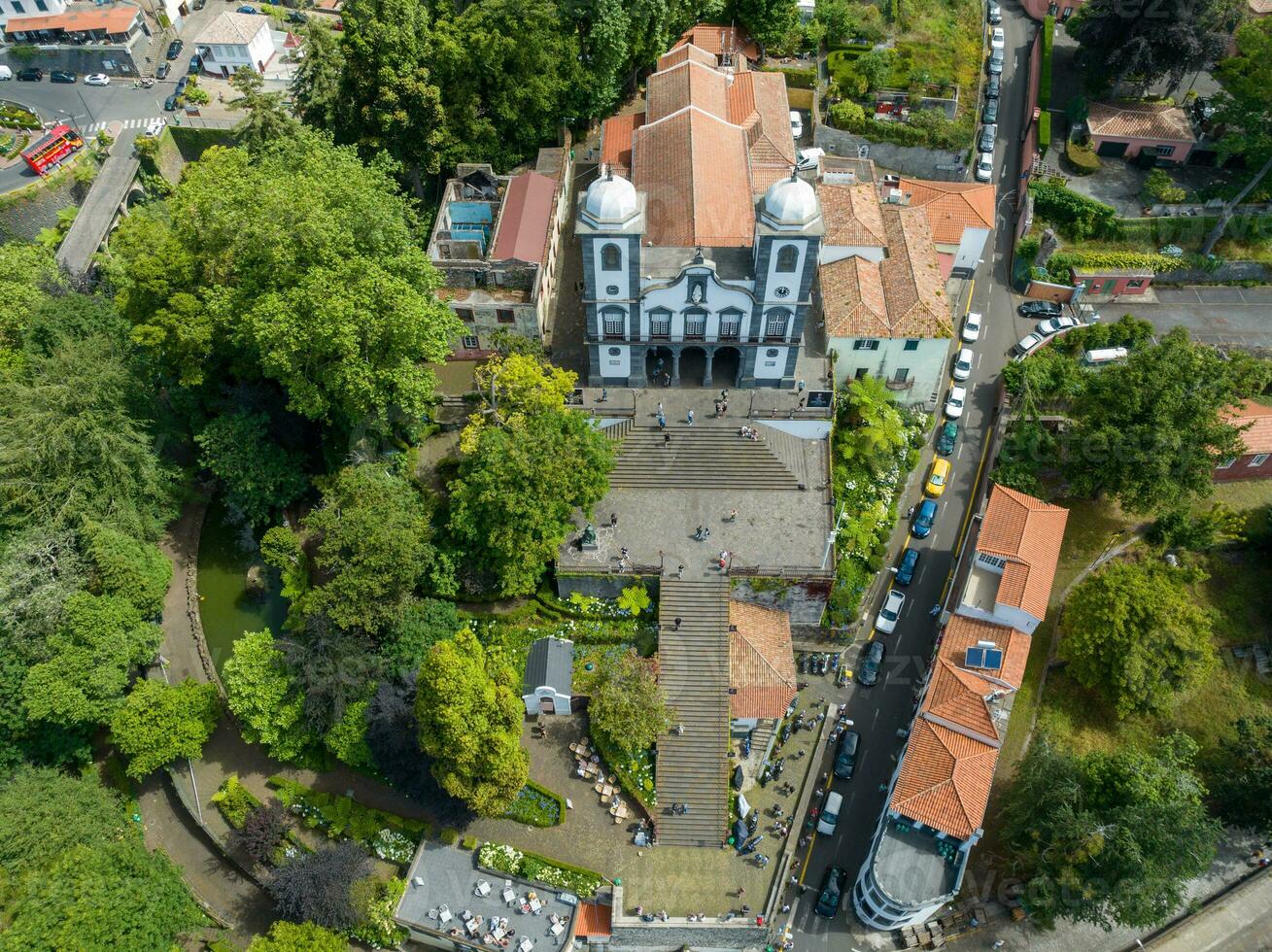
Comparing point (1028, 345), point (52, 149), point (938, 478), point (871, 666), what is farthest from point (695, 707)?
point (52, 149)

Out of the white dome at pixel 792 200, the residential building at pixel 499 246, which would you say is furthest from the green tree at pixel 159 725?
the white dome at pixel 792 200

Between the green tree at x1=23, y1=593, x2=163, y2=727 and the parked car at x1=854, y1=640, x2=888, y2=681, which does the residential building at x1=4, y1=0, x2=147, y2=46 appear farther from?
the parked car at x1=854, y1=640, x2=888, y2=681

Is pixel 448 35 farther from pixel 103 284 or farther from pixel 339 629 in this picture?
pixel 339 629

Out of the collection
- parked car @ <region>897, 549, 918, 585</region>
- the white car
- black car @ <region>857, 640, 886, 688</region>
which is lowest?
black car @ <region>857, 640, 886, 688</region>

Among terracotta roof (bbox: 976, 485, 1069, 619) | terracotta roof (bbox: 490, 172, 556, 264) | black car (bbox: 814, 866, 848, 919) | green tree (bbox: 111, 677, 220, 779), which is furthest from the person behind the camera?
terracotta roof (bbox: 490, 172, 556, 264)

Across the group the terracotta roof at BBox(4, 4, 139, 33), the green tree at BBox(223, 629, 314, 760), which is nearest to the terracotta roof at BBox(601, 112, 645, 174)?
the green tree at BBox(223, 629, 314, 760)

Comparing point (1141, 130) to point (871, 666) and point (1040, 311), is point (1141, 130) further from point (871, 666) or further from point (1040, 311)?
point (871, 666)
